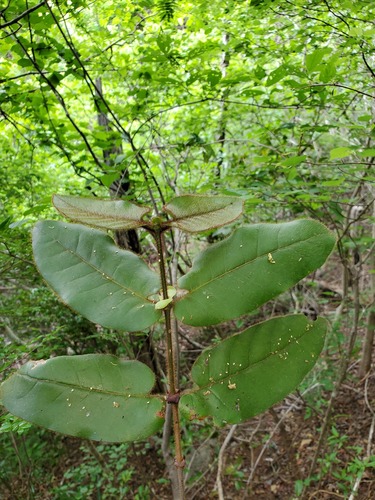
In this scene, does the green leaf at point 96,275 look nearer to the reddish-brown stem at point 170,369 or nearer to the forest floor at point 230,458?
the reddish-brown stem at point 170,369

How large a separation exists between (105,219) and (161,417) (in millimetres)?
223

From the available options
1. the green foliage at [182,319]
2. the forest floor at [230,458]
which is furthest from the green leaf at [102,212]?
the forest floor at [230,458]

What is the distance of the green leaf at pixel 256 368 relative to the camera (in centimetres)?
41

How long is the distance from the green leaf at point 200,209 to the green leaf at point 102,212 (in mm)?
32

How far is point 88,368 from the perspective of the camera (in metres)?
0.43

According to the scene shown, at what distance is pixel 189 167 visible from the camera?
252cm

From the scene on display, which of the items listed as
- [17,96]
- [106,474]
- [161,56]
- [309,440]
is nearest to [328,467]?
[309,440]

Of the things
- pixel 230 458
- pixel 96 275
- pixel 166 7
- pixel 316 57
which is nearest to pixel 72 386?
pixel 96 275

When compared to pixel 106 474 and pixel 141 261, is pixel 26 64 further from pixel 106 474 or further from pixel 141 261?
pixel 106 474

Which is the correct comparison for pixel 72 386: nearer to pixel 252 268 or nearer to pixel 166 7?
pixel 252 268

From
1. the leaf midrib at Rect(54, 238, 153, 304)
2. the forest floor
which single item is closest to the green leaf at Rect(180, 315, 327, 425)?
the leaf midrib at Rect(54, 238, 153, 304)

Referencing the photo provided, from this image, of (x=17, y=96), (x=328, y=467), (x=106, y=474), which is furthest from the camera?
(x=106, y=474)

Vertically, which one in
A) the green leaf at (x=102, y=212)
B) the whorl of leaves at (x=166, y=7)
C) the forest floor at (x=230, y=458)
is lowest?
the forest floor at (x=230, y=458)

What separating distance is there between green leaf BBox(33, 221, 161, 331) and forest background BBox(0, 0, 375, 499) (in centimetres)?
118
